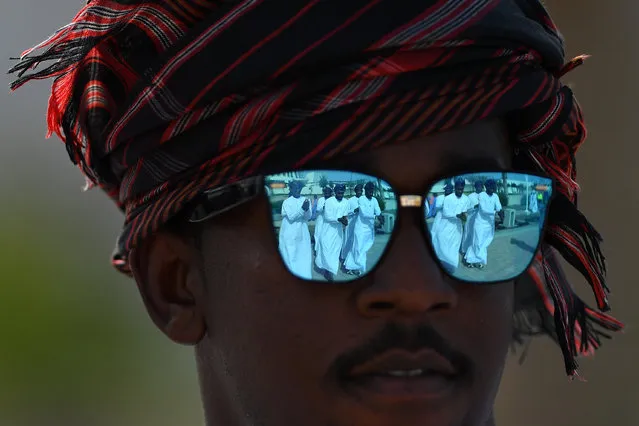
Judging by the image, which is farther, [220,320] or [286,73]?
[220,320]

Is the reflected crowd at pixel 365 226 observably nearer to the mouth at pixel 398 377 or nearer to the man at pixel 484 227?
the man at pixel 484 227

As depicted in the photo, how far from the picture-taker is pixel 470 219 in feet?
7.31

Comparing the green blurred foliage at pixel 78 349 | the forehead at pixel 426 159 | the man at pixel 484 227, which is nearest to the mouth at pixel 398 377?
the man at pixel 484 227

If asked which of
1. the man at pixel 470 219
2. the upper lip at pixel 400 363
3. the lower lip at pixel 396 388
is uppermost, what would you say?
the man at pixel 470 219

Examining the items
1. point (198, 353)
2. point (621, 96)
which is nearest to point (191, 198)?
point (198, 353)

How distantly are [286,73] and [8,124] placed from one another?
6342 mm

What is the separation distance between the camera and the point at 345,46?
2186 millimetres

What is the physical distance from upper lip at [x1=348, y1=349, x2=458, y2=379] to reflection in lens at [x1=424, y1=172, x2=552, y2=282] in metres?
0.19

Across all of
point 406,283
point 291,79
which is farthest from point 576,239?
point 291,79

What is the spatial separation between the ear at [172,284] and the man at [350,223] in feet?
1.46

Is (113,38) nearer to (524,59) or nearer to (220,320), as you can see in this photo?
(220,320)

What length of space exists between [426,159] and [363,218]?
214 mm

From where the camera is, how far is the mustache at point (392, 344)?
215 centimetres

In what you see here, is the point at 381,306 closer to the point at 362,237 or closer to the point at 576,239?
the point at 362,237
